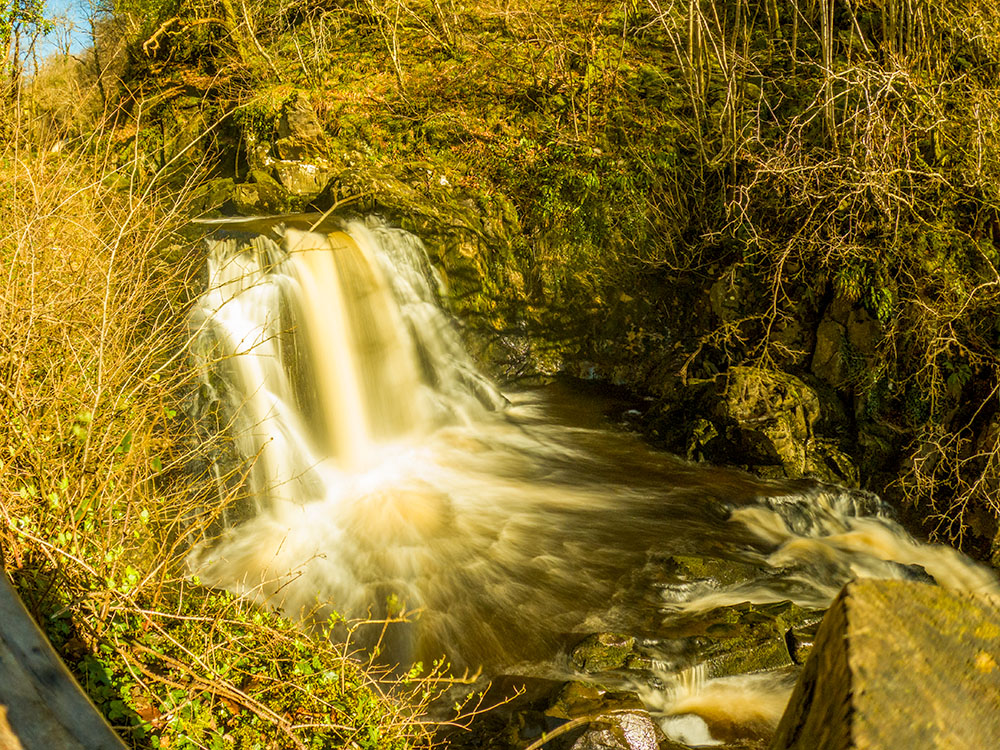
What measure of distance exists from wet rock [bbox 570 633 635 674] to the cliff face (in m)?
2.89

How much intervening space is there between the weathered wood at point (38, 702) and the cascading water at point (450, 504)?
2617 millimetres

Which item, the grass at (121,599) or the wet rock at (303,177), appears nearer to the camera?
the grass at (121,599)

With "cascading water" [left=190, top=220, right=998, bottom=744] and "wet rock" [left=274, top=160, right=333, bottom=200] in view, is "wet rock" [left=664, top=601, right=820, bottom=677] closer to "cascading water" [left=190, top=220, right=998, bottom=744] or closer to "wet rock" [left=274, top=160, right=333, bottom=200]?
"cascading water" [left=190, top=220, right=998, bottom=744]

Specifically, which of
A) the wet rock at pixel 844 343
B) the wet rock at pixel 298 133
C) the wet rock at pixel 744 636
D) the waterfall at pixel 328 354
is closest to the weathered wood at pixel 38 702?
Result: the wet rock at pixel 744 636

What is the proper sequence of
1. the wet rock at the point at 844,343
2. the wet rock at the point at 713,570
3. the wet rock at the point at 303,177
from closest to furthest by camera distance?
the wet rock at the point at 713,570 → the wet rock at the point at 844,343 → the wet rock at the point at 303,177

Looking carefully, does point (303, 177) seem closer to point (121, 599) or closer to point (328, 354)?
point (328, 354)

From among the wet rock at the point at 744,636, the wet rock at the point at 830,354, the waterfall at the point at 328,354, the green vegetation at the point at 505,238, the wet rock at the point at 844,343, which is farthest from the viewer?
the wet rock at the point at 830,354

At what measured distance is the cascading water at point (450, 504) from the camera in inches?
204

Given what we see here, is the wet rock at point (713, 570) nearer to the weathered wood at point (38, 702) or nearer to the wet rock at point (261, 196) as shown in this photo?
the weathered wood at point (38, 702)

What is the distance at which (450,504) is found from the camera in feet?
22.3

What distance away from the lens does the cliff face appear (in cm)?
676

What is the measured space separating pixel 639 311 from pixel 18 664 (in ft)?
26.2

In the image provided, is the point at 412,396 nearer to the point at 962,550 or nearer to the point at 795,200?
the point at 795,200

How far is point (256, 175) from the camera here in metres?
8.99
